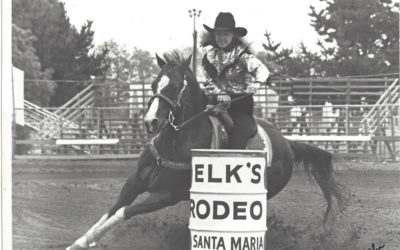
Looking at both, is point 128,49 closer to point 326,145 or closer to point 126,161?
point 126,161

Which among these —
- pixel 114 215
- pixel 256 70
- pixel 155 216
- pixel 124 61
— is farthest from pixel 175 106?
pixel 124 61

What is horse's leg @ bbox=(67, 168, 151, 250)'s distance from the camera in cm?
645

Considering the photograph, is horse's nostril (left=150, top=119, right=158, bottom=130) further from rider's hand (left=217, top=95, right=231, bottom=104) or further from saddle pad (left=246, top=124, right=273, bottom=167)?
saddle pad (left=246, top=124, right=273, bottom=167)

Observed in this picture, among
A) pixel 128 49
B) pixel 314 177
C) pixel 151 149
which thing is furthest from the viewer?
pixel 128 49

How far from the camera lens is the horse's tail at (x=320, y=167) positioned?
7941 millimetres

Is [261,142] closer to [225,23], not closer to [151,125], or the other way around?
[225,23]

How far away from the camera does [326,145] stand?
11906mm

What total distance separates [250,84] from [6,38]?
2.16m

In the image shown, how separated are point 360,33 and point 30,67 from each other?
12.8ft

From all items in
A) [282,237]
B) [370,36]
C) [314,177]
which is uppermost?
[370,36]

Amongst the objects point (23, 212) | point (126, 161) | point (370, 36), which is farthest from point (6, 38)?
point (126, 161)

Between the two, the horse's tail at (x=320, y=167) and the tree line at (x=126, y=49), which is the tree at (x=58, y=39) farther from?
the horse's tail at (x=320, y=167)

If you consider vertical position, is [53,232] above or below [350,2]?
below

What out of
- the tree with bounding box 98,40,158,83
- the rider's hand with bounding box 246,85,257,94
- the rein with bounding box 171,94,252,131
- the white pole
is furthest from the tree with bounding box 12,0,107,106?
the white pole
